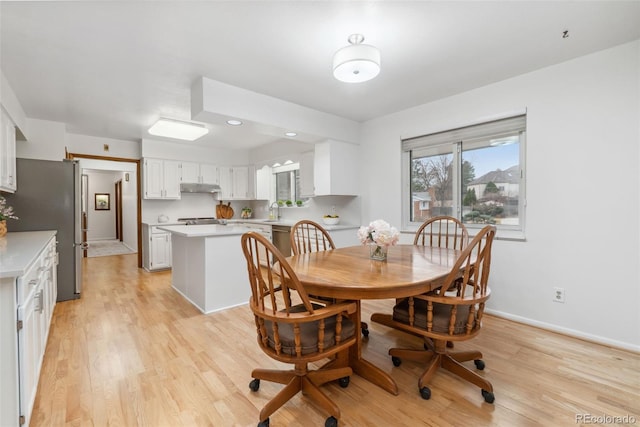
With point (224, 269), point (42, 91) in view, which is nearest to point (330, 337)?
point (224, 269)

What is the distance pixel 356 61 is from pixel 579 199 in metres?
2.24

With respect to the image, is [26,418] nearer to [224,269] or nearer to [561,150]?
[224,269]

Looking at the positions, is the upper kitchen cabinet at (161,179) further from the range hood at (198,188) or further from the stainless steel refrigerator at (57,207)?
the stainless steel refrigerator at (57,207)

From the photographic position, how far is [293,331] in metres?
1.50

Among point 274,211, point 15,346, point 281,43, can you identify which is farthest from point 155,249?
point 281,43

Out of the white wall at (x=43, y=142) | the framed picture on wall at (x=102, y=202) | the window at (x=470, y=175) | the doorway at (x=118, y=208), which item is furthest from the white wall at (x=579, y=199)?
the framed picture on wall at (x=102, y=202)

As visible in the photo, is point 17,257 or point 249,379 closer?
point 17,257

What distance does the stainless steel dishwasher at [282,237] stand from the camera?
4.70m

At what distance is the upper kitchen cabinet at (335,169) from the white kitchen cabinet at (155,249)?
114 inches

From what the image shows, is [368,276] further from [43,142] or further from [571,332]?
[43,142]

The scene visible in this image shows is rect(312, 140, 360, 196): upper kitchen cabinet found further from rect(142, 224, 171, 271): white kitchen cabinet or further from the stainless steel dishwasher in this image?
rect(142, 224, 171, 271): white kitchen cabinet

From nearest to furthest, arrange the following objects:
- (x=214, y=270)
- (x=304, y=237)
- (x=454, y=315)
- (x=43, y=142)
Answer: (x=454, y=315)
(x=304, y=237)
(x=214, y=270)
(x=43, y=142)

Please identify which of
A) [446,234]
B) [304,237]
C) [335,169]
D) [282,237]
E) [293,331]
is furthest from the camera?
[282,237]

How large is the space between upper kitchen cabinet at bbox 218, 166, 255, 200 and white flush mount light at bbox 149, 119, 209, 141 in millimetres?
1747
